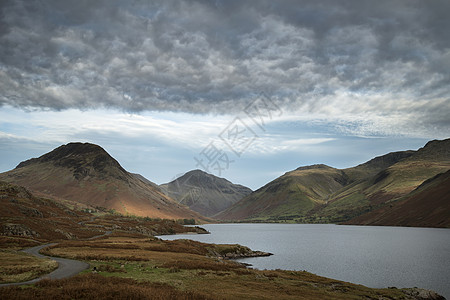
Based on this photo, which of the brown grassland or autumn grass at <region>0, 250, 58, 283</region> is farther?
autumn grass at <region>0, 250, 58, 283</region>

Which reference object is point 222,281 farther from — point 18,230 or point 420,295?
point 18,230

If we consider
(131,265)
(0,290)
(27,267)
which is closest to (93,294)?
(0,290)

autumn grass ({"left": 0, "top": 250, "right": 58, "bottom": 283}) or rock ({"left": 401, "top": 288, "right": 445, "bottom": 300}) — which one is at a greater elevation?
autumn grass ({"left": 0, "top": 250, "right": 58, "bottom": 283})

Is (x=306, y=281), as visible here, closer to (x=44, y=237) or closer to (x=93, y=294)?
(x=93, y=294)

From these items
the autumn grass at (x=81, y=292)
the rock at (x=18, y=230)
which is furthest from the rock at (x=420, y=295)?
the rock at (x=18, y=230)

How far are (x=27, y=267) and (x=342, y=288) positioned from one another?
45.5 m

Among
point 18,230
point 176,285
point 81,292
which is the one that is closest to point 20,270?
point 81,292

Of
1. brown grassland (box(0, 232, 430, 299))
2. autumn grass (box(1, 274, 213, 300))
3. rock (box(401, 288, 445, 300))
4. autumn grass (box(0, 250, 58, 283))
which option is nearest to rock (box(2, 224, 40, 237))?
brown grassland (box(0, 232, 430, 299))

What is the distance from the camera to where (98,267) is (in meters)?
44.5

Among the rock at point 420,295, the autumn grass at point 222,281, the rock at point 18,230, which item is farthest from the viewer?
the rock at point 18,230

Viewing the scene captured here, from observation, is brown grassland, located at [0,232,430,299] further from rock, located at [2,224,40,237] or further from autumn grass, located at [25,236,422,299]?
rock, located at [2,224,40,237]

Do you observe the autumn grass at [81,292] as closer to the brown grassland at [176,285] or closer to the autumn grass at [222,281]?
the brown grassland at [176,285]

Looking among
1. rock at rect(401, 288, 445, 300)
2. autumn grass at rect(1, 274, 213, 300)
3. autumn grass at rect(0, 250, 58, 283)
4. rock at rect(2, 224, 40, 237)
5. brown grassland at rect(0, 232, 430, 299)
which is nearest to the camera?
autumn grass at rect(1, 274, 213, 300)

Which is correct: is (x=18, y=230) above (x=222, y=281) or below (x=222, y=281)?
above
